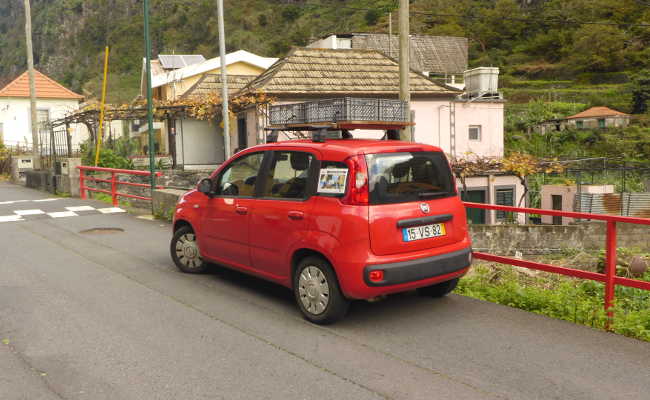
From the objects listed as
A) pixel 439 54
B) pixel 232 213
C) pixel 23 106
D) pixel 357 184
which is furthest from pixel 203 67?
pixel 439 54

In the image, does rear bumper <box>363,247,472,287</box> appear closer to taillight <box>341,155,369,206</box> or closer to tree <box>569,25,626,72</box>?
taillight <box>341,155,369,206</box>

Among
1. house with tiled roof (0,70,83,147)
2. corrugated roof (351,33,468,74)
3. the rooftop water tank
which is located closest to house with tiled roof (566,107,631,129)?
corrugated roof (351,33,468,74)

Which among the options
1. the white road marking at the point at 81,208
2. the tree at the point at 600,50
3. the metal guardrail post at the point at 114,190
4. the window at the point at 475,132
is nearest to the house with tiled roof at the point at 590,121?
the tree at the point at 600,50

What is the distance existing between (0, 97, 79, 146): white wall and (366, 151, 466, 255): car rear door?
42789 millimetres

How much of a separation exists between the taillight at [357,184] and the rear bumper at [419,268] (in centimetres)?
59

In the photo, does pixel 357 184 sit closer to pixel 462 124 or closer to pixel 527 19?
pixel 462 124

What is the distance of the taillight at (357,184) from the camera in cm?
548

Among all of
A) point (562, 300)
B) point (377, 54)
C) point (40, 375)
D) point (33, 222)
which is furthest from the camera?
point (377, 54)

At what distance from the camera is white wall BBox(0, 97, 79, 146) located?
4434cm

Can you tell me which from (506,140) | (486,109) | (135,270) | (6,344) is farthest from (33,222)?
(506,140)

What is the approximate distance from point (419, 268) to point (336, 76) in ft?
75.6

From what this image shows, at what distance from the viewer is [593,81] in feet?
226

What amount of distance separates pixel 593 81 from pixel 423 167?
230 ft

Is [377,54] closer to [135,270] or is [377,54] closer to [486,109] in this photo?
[486,109]
